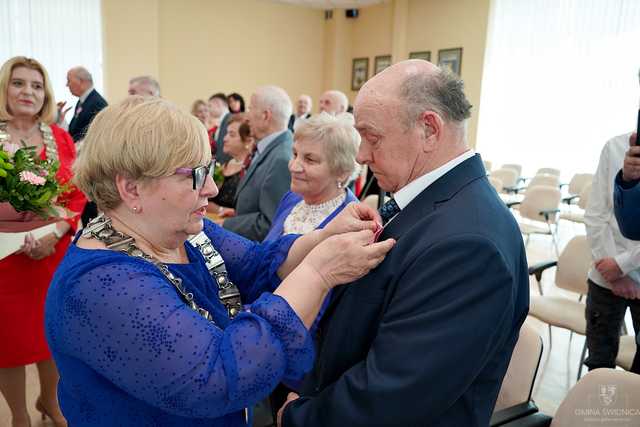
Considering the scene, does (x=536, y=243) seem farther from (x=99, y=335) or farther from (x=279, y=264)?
(x=99, y=335)

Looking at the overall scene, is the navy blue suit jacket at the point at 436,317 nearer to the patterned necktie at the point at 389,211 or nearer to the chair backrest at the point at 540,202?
the patterned necktie at the point at 389,211

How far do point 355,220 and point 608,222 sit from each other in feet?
6.06

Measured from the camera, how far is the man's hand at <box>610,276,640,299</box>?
93.4 inches

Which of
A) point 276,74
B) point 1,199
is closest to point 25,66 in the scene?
point 1,199

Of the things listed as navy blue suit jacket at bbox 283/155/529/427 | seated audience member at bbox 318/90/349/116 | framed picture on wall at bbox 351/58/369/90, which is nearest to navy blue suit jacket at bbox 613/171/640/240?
navy blue suit jacket at bbox 283/155/529/427

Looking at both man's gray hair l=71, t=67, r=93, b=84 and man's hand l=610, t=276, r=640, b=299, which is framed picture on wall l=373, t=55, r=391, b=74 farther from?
man's hand l=610, t=276, r=640, b=299

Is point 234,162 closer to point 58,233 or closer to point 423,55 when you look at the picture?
point 58,233

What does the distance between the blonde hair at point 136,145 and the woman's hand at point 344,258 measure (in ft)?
1.13

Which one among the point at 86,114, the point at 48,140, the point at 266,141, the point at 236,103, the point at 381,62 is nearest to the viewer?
the point at 48,140

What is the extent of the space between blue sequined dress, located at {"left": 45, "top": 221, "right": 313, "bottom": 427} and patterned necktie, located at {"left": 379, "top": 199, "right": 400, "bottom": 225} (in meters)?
0.44

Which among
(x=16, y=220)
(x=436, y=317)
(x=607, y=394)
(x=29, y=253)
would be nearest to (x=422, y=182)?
(x=436, y=317)

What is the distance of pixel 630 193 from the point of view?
187cm

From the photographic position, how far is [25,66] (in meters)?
2.54

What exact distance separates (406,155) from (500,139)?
8148 mm
